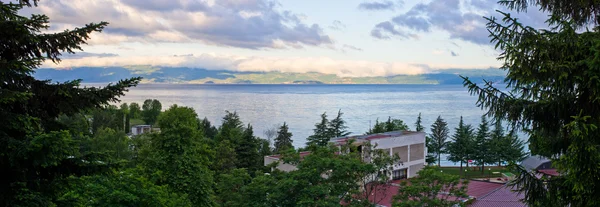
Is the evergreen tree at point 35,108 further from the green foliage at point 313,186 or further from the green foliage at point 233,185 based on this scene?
the green foliage at point 233,185

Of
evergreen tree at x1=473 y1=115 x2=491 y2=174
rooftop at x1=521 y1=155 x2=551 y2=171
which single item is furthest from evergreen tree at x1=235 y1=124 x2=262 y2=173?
evergreen tree at x1=473 y1=115 x2=491 y2=174

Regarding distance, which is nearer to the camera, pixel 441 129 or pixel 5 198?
pixel 5 198

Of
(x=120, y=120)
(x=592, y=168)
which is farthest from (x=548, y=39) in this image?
(x=120, y=120)

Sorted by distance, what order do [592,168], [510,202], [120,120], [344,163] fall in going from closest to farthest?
[592,168]
[344,163]
[510,202]
[120,120]

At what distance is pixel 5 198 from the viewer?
5602 millimetres

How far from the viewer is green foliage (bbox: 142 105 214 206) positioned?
19.8m

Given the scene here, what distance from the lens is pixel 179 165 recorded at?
1986 centimetres

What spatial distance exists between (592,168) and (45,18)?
24.8 feet

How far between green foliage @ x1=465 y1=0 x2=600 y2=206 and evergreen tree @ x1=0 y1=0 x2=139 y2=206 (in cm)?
547

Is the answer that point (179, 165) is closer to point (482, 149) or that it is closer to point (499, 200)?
point (499, 200)

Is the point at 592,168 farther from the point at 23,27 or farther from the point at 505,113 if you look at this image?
the point at 23,27

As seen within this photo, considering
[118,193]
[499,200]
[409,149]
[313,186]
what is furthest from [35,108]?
[409,149]

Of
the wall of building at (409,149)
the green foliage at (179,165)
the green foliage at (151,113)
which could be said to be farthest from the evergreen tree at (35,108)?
the green foliage at (151,113)

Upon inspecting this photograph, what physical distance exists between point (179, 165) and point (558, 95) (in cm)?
1643
